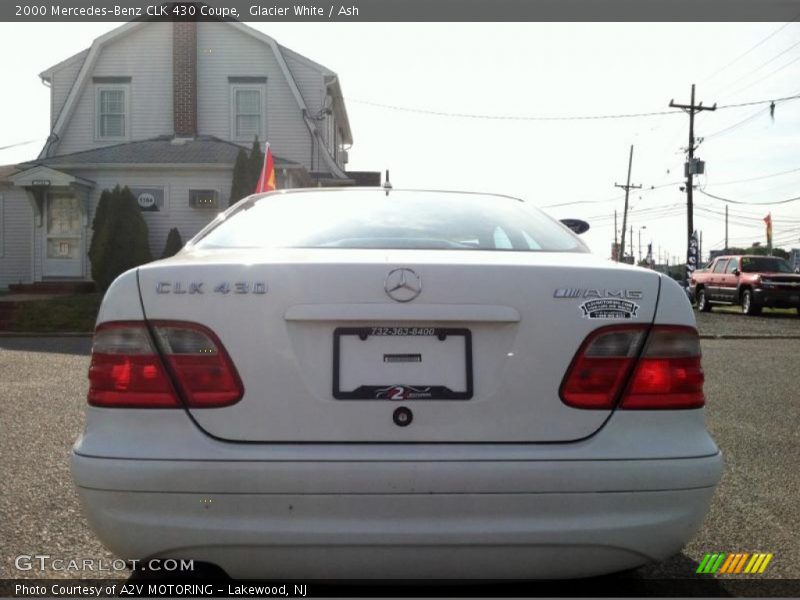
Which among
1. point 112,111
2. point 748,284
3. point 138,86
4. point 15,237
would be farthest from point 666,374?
point 15,237

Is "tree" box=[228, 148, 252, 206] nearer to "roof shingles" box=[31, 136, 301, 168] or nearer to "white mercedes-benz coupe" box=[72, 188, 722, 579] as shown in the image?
"roof shingles" box=[31, 136, 301, 168]

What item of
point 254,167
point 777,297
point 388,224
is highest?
point 254,167

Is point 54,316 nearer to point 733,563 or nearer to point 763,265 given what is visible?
point 733,563

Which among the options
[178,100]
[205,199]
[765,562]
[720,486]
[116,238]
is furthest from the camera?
[178,100]

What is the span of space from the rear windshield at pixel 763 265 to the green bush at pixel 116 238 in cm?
1780

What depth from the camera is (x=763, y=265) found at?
1040 inches

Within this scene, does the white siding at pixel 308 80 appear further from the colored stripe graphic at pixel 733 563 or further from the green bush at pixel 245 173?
the colored stripe graphic at pixel 733 563

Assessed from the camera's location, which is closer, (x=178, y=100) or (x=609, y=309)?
(x=609, y=309)

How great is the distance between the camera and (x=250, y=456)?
2387 millimetres

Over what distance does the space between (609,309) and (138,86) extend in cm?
2392

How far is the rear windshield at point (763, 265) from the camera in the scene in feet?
86.3

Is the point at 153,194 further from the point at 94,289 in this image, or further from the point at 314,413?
the point at 314,413

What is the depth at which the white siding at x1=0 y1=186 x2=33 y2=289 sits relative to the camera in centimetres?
2455

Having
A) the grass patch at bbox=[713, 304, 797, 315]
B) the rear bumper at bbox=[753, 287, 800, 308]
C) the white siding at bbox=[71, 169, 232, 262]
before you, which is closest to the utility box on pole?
the grass patch at bbox=[713, 304, 797, 315]
